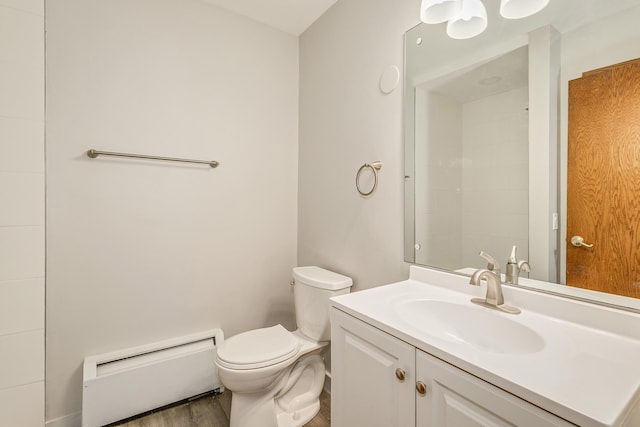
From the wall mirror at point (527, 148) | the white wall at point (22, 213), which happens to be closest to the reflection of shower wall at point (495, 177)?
the wall mirror at point (527, 148)

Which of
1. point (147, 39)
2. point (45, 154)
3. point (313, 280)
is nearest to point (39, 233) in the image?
point (45, 154)

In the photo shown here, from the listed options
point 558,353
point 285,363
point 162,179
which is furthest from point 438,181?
point 162,179

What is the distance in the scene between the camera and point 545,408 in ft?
1.80

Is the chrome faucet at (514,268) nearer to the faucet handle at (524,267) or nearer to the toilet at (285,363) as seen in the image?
the faucet handle at (524,267)

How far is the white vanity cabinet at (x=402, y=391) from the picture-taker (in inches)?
24.3

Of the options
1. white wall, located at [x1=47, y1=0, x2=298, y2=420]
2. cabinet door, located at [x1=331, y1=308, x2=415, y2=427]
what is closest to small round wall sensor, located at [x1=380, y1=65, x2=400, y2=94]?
white wall, located at [x1=47, y1=0, x2=298, y2=420]

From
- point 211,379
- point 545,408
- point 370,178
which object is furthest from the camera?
point 211,379

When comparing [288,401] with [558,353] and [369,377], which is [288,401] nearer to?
[369,377]

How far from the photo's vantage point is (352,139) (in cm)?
169

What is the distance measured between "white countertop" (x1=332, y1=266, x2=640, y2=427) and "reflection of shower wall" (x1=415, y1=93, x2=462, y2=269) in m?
0.21

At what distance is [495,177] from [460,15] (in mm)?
663

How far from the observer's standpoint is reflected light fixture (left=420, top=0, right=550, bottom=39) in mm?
1123

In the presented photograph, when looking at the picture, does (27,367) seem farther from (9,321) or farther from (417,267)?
(417,267)

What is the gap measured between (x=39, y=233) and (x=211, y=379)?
1170 mm
